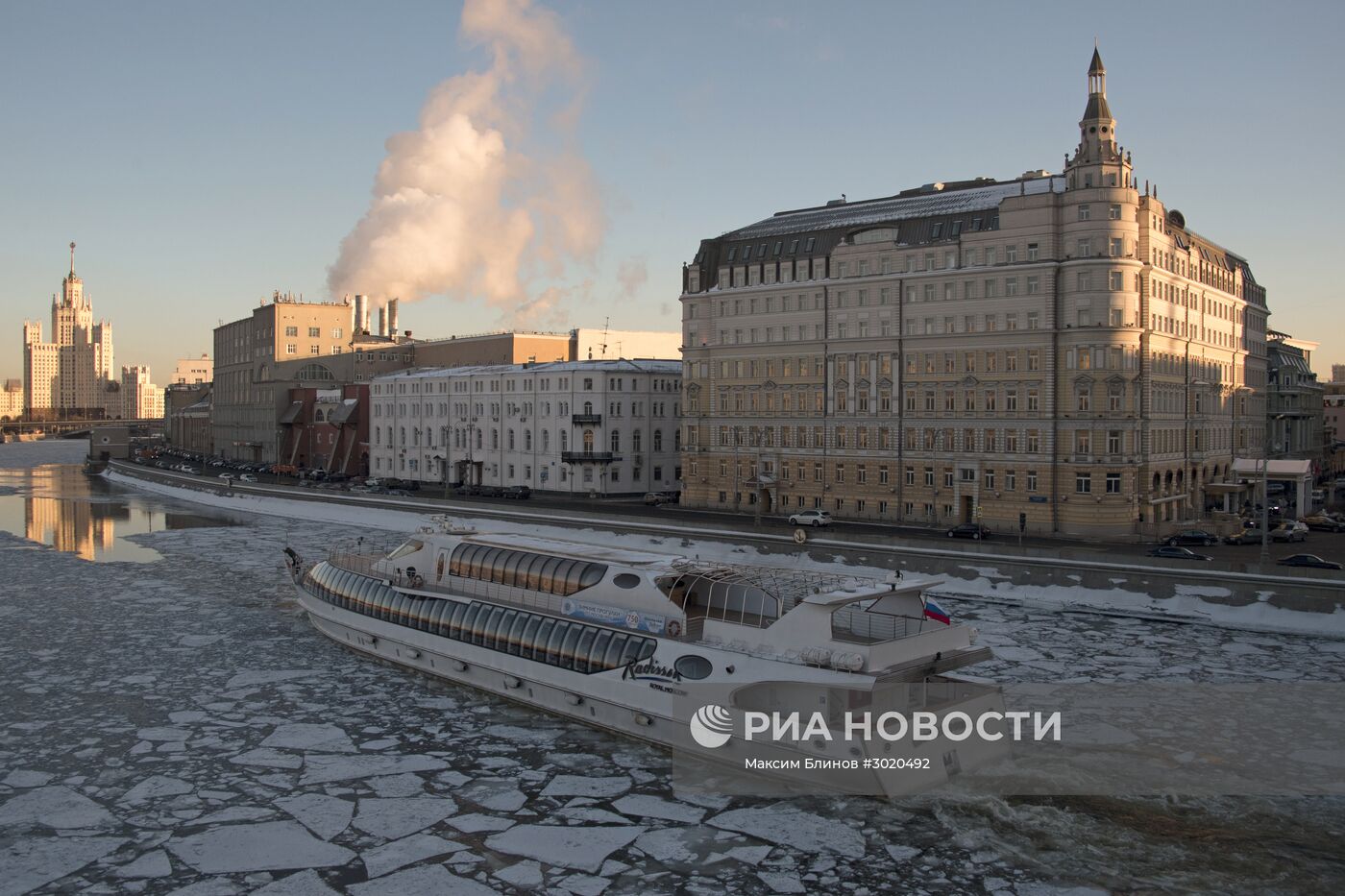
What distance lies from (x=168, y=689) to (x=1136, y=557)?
123 ft

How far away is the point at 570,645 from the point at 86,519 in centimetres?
7528

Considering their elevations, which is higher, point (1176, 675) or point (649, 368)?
point (649, 368)

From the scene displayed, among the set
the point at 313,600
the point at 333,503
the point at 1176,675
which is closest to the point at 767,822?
the point at 1176,675

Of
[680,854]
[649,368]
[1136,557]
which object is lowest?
[680,854]

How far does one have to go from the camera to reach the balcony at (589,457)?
3615 inches

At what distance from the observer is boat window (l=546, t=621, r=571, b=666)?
30.7m

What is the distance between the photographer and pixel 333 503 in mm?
90312

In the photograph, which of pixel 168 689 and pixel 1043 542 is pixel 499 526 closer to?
Result: pixel 1043 542

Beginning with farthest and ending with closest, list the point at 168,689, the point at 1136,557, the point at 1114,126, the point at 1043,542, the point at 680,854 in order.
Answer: the point at 1114,126, the point at 1043,542, the point at 1136,557, the point at 168,689, the point at 680,854

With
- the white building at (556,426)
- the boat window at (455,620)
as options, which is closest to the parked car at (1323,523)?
the white building at (556,426)

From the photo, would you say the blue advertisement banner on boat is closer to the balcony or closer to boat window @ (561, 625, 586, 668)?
boat window @ (561, 625, 586, 668)

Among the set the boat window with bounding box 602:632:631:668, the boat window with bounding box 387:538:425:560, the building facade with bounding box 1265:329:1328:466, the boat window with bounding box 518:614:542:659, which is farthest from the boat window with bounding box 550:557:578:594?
the building facade with bounding box 1265:329:1328:466

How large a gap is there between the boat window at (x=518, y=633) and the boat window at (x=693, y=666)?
5.89 meters

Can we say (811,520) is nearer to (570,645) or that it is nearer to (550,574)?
(550,574)
